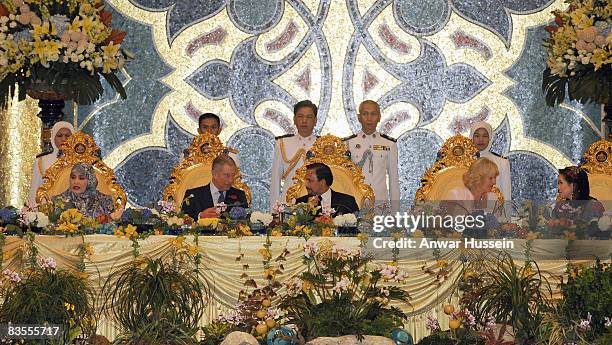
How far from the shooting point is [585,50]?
42.4 ft

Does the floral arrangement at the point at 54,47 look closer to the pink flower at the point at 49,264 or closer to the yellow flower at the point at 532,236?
→ the pink flower at the point at 49,264

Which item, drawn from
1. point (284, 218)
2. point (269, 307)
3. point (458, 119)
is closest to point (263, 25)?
point (458, 119)

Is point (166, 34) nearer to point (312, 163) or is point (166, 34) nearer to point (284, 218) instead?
point (312, 163)

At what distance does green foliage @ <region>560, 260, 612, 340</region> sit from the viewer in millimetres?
9883

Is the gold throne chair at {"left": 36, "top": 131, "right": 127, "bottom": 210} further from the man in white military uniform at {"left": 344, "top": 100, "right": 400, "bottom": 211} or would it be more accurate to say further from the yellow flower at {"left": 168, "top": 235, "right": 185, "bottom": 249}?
the man in white military uniform at {"left": 344, "top": 100, "right": 400, "bottom": 211}

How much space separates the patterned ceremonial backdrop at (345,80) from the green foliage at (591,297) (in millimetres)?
5646

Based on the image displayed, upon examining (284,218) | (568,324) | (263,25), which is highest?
(263,25)

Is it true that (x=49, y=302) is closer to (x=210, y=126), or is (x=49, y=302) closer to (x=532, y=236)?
(x=532, y=236)

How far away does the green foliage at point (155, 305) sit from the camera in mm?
10172

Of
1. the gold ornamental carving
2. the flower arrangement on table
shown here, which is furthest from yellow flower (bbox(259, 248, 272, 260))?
the gold ornamental carving

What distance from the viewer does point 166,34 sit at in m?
15.8

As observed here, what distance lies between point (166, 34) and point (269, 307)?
5.97 m

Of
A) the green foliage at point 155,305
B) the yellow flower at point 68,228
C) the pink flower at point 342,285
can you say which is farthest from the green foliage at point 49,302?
the pink flower at point 342,285

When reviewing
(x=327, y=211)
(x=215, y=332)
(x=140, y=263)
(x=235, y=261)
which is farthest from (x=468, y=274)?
(x=140, y=263)
